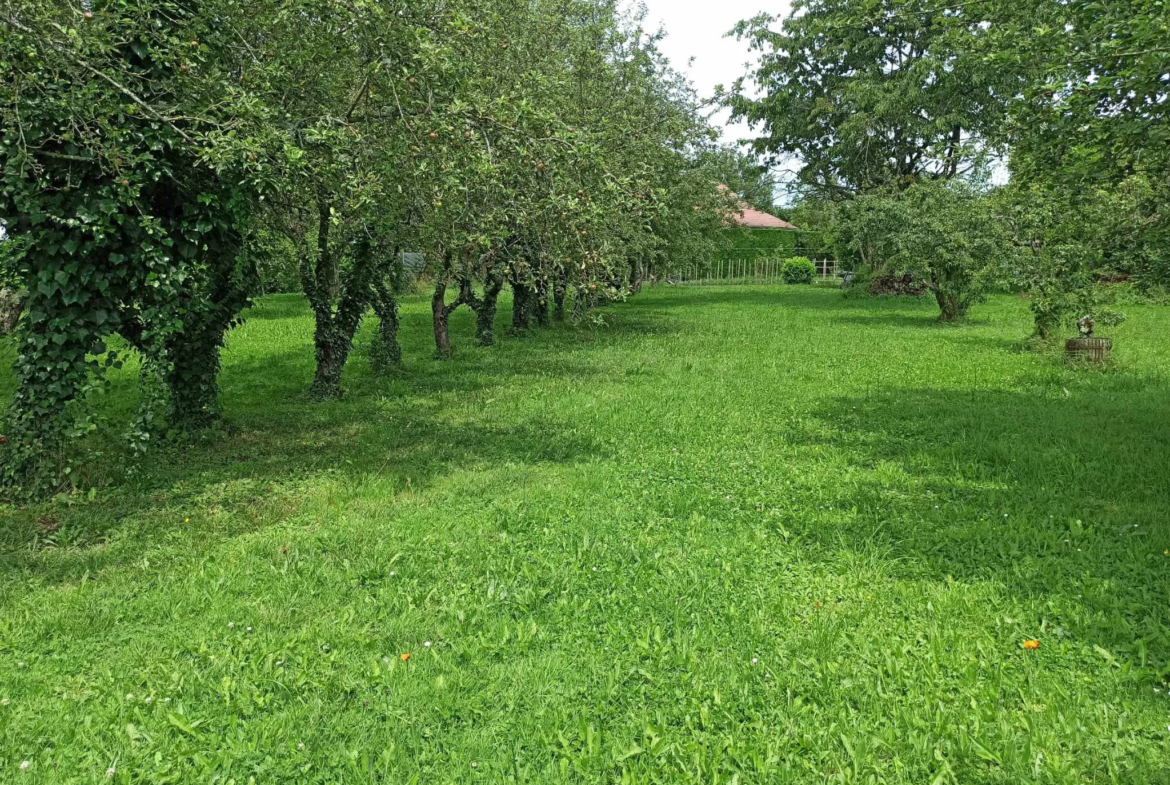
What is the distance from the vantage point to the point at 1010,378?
40.9 feet

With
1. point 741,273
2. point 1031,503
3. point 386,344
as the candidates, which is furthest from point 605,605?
point 741,273

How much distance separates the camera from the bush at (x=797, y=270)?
52.6 metres

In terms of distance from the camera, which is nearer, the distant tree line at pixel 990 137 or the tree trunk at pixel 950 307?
the distant tree line at pixel 990 137

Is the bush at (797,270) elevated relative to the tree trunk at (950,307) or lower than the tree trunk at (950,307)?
elevated

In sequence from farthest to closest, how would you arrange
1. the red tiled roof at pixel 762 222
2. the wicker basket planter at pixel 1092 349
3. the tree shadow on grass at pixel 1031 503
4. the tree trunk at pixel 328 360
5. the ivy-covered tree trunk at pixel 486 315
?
the red tiled roof at pixel 762 222 → the ivy-covered tree trunk at pixel 486 315 → the wicker basket planter at pixel 1092 349 → the tree trunk at pixel 328 360 → the tree shadow on grass at pixel 1031 503

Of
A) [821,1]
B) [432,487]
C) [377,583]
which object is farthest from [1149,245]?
[821,1]

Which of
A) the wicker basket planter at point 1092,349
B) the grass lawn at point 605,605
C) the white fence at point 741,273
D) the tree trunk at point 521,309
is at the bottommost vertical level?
the grass lawn at point 605,605

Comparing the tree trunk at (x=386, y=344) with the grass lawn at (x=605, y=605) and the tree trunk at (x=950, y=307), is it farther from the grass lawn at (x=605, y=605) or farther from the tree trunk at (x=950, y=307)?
the tree trunk at (x=950, y=307)

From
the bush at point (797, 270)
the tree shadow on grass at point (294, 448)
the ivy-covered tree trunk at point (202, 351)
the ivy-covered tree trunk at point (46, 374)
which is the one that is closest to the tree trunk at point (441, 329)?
the tree shadow on grass at point (294, 448)

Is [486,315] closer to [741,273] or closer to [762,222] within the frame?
[741,273]

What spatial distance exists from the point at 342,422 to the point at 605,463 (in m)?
4.03

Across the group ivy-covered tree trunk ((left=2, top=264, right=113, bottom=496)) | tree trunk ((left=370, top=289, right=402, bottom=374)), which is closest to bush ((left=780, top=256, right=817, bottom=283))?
tree trunk ((left=370, top=289, right=402, bottom=374))

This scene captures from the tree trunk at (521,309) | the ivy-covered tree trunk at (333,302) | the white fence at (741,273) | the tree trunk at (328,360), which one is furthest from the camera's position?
the white fence at (741,273)

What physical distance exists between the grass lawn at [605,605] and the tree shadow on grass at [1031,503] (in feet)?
0.13
